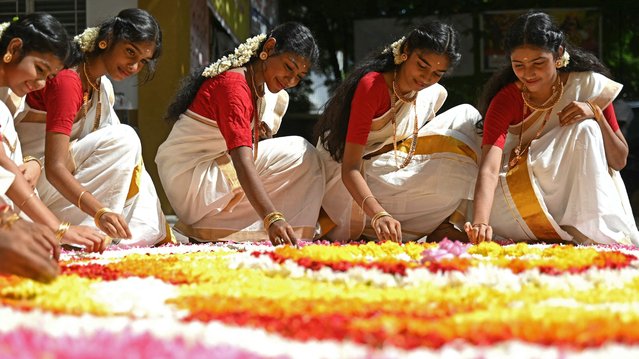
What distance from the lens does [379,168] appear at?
15.3 ft

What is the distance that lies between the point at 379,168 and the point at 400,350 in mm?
3184

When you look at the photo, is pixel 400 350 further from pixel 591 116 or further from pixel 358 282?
pixel 591 116

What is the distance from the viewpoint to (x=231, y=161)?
456cm

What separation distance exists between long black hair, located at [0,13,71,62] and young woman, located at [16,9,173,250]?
50cm

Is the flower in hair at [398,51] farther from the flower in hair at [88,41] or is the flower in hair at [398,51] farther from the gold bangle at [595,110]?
the flower in hair at [88,41]

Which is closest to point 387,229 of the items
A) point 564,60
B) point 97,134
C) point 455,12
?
point 564,60

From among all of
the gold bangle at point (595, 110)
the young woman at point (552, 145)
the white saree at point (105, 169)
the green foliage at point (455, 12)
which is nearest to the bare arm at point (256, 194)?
the white saree at point (105, 169)

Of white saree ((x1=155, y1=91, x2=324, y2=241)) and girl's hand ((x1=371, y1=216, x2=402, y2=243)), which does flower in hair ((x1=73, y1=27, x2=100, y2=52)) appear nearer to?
white saree ((x1=155, y1=91, x2=324, y2=241))

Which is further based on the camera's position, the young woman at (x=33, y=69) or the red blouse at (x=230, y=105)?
the red blouse at (x=230, y=105)

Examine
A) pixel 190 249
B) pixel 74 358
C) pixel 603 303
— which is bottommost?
pixel 190 249

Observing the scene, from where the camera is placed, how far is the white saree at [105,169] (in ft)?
13.8

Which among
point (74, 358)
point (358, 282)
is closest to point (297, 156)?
point (358, 282)

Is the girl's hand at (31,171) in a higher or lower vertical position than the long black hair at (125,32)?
lower

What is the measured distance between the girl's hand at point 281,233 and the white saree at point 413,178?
1.01 metres
